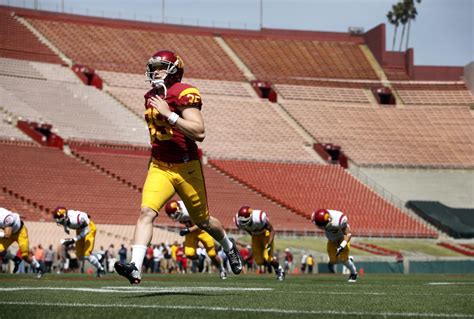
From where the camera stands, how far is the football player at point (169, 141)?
8.57m

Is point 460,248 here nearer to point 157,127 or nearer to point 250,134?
point 250,134

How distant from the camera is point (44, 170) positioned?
3975cm

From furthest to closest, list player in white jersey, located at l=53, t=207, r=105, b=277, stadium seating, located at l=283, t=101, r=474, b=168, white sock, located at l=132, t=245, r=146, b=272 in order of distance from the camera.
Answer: stadium seating, located at l=283, t=101, r=474, b=168, player in white jersey, located at l=53, t=207, r=105, b=277, white sock, located at l=132, t=245, r=146, b=272

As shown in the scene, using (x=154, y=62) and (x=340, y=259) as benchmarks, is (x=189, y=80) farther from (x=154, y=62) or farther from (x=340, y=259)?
(x=154, y=62)

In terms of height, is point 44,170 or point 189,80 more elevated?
point 189,80

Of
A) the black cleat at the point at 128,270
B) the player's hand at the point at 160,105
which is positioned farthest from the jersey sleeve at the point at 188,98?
the black cleat at the point at 128,270

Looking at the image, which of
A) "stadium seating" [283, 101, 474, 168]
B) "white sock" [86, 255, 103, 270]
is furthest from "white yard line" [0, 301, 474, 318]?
"stadium seating" [283, 101, 474, 168]

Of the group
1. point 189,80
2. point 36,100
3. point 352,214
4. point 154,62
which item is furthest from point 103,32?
point 154,62

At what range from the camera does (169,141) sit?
8.94 metres

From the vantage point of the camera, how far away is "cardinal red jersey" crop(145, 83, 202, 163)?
8.82 meters

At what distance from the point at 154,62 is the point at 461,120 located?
50489 mm

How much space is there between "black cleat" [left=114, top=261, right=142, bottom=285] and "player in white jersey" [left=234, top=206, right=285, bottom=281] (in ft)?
29.1

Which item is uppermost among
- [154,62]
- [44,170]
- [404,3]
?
[404,3]

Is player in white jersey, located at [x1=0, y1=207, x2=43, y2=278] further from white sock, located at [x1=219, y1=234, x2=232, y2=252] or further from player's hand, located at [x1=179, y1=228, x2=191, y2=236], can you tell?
white sock, located at [x1=219, y1=234, x2=232, y2=252]
